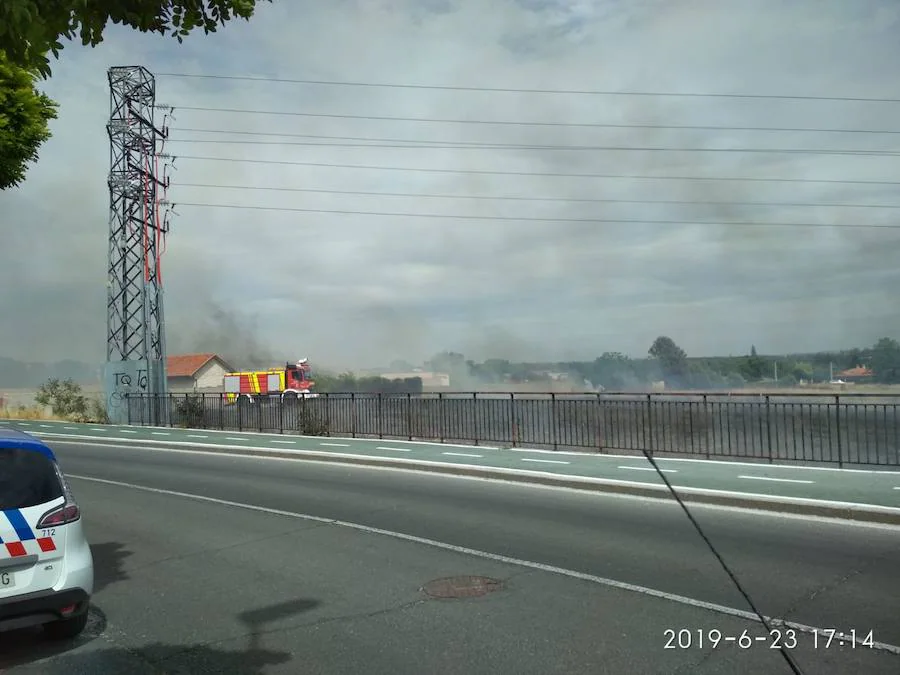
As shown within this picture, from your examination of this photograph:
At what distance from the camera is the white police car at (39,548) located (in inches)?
186

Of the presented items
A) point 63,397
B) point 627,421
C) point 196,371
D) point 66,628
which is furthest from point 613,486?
point 196,371

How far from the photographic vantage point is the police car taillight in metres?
4.93

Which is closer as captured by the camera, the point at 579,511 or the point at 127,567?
the point at 127,567

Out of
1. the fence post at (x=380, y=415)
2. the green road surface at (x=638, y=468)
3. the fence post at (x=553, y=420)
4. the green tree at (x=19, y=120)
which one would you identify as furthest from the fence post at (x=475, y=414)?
the green tree at (x=19, y=120)

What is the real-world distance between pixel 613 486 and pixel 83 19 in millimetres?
9008

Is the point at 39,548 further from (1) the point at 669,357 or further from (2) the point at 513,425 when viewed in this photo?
(1) the point at 669,357

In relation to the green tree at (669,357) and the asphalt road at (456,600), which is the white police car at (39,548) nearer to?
the asphalt road at (456,600)

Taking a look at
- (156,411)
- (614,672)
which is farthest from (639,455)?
(156,411)

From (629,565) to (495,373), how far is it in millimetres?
66637

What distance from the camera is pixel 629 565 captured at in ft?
22.2

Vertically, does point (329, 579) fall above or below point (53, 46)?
below

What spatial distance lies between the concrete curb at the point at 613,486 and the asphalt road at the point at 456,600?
14.5 inches

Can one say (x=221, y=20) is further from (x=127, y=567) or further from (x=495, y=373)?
(x=495, y=373)

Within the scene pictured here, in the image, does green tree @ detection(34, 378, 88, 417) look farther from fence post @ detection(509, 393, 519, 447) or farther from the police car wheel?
the police car wheel
